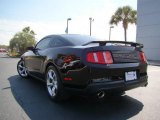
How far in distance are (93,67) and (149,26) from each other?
26263 mm

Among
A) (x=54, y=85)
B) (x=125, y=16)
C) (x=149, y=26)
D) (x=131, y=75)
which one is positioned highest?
(x=125, y=16)

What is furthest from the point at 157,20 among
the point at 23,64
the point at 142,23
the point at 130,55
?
the point at 130,55

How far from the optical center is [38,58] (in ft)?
19.6

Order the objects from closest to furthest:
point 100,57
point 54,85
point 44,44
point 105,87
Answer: point 105,87, point 100,57, point 54,85, point 44,44

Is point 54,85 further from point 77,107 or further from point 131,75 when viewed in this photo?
point 131,75

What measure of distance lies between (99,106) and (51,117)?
1.05m

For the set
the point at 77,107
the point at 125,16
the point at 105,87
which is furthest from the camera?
the point at 125,16

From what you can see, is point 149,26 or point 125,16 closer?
point 149,26

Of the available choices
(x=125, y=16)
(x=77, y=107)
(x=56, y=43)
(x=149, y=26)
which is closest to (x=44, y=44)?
(x=56, y=43)

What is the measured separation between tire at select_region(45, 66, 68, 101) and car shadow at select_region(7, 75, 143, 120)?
0.48 ft

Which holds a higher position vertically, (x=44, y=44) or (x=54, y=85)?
(x=44, y=44)

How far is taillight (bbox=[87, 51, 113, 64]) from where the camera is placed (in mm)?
4078

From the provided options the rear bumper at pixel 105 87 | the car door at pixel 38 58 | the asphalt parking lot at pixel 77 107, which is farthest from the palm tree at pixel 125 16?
the rear bumper at pixel 105 87

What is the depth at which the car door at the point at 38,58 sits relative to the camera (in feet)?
19.1
